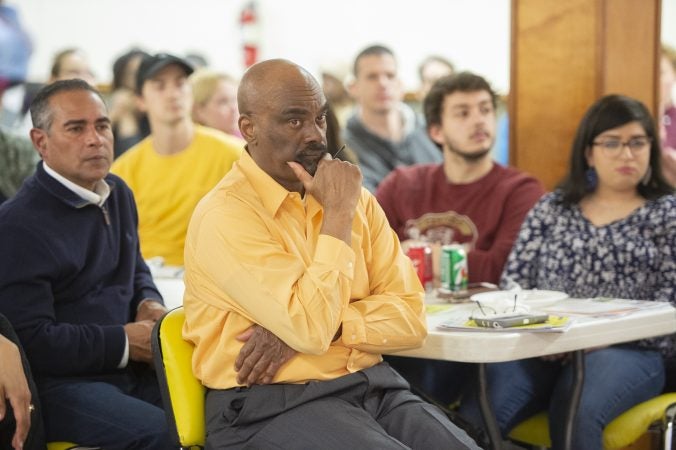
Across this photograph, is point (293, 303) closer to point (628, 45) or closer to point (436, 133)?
point (436, 133)

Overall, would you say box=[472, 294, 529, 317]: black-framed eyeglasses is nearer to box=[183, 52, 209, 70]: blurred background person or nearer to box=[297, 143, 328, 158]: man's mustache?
box=[297, 143, 328, 158]: man's mustache

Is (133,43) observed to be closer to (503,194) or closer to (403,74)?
(403,74)

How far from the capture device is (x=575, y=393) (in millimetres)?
2928

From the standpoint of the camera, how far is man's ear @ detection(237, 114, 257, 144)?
2498 mm

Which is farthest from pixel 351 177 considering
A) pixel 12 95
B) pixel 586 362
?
pixel 12 95

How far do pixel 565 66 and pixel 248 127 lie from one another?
82.1 inches

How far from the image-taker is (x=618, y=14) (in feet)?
13.3

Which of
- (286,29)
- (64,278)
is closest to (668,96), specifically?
(286,29)

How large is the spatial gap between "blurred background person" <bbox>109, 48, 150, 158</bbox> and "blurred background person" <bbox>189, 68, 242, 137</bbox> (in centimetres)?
38

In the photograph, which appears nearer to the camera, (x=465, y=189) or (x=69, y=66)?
(x=465, y=189)

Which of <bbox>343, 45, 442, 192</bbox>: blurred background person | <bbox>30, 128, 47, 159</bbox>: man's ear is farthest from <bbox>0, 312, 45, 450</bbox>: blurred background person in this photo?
<bbox>343, 45, 442, 192</bbox>: blurred background person

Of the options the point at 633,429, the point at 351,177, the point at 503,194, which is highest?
the point at 351,177

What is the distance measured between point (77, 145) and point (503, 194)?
1.66 m

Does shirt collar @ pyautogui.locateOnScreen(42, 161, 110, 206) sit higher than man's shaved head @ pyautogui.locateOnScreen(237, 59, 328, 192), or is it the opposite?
man's shaved head @ pyautogui.locateOnScreen(237, 59, 328, 192)
